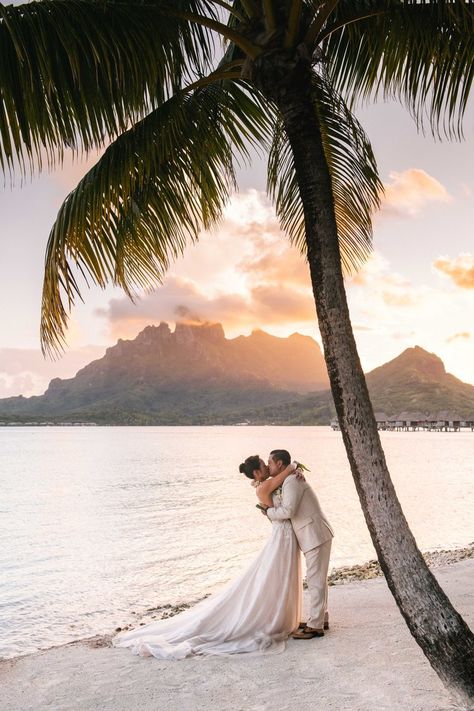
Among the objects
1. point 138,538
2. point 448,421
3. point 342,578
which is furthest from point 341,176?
point 448,421

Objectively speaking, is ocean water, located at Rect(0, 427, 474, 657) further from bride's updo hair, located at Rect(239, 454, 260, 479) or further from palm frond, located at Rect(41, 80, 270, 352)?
palm frond, located at Rect(41, 80, 270, 352)

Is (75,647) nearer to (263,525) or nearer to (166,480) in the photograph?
(263,525)

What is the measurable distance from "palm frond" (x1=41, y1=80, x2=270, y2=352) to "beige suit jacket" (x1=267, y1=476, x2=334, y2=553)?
9.00 ft

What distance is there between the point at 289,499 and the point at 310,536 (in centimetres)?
47

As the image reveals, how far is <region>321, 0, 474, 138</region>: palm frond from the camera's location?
5.00 meters

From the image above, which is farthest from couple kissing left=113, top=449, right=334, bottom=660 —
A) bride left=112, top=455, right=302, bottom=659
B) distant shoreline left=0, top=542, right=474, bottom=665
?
distant shoreline left=0, top=542, right=474, bottom=665

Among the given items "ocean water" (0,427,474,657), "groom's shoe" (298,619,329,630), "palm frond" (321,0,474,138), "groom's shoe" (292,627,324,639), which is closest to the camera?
"palm frond" (321,0,474,138)

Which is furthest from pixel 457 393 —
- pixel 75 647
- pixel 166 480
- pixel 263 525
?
pixel 75 647

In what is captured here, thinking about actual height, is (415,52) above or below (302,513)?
above

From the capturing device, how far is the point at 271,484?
7.05 meters

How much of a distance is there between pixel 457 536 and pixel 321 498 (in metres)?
11.5

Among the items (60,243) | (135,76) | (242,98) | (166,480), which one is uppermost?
(242,98)

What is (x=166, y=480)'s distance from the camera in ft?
137

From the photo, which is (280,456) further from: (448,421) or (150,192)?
(448,421)
